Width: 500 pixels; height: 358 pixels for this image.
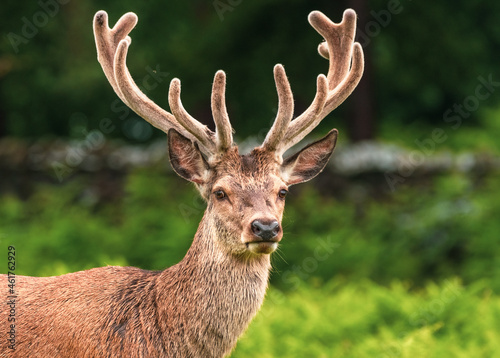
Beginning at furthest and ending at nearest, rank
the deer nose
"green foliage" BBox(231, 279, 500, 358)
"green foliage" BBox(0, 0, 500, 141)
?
"green foliage" BBox(0, 0, 500, 141)
"green foliage" BBox(231, 279, 500, 358)
the deer nose

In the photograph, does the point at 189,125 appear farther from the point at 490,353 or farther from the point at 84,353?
the point at 490,353

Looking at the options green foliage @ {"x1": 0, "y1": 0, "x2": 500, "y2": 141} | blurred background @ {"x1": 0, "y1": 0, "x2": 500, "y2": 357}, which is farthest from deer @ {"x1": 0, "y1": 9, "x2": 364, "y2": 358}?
green foliage @ {"x1": 0, "y1": 0, "x2": 500, "y2": 141}

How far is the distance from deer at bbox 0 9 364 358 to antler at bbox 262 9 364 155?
0.04ft

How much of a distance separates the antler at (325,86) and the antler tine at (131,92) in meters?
0.38

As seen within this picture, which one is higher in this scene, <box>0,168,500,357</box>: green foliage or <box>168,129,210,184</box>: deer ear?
<box>168,129,210,184</box>: deer ear

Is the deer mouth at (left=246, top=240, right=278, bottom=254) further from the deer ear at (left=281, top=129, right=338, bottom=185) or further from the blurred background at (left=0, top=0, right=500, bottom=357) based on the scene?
the blurred background at (left=0, top=0, right=500, bottom=357)

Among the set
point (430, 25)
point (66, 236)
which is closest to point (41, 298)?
point (66, 236)

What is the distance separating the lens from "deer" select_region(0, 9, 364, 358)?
14.3 ft

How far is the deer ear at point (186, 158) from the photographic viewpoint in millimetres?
4641

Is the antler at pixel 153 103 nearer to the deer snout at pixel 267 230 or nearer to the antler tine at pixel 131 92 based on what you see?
the antler tine at pixel 131 92

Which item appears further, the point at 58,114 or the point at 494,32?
the point at 58,114

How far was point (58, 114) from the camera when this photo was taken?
19.3 m

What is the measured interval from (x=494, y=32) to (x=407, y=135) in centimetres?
273

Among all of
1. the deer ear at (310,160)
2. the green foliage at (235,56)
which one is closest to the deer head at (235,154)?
the deer ear at (310,160)
